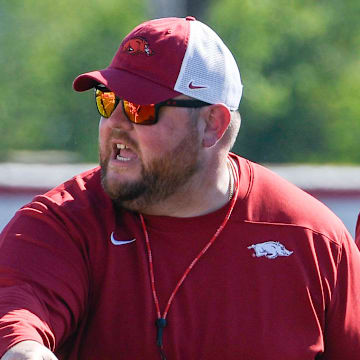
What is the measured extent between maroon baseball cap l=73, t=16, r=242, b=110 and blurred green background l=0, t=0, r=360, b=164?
5291 mm

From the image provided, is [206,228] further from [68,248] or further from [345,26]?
[345,26]

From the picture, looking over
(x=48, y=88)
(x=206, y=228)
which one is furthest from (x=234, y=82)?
(x=48, y=88)

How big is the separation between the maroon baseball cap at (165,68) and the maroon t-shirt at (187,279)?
32 centimetres

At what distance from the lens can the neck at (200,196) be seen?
272 centimetres

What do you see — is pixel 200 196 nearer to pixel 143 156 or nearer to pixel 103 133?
pixel 143 156

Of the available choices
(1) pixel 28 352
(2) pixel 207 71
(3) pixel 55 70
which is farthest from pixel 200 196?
(3) pixel 55 70

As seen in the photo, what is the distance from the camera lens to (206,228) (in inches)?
107

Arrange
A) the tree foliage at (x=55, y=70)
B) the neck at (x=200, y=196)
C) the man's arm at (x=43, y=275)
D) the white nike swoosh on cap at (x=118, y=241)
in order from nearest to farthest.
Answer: the man's arm at (x=43, y=275) → the white nike swoosh on cap at (x=118, y=241) → the neck at (x=200, y=196) → the tree foliage at (x=55, y=70)

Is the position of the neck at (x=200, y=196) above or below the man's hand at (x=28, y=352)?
above

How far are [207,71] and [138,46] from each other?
0.21m

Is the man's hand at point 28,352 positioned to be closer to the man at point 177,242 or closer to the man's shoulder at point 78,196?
the man at point 177,242

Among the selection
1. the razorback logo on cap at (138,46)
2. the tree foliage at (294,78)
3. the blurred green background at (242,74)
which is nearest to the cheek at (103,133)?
the razorback logo on cap at (138,46)

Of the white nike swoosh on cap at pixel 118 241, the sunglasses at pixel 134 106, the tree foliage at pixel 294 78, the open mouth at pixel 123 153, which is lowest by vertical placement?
the tree foliage at pixel 294 78

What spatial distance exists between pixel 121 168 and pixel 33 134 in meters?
5.95
